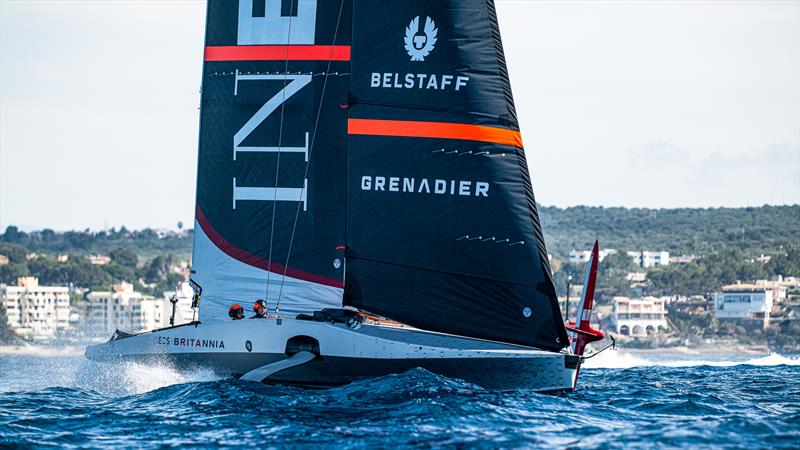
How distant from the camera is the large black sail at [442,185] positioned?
1994cm

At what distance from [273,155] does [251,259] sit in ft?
6.17

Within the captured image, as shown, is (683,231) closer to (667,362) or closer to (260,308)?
(667,362)

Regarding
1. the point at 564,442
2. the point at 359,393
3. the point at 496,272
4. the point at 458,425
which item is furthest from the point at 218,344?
the point at 564,442

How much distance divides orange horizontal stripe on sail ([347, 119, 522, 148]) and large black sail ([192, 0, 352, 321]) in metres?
2.47

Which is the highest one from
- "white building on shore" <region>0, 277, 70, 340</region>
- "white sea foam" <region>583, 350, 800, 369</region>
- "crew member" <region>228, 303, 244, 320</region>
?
"crew member" <region>228, 303, 244, 320</region>

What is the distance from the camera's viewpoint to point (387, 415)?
17.0 metres

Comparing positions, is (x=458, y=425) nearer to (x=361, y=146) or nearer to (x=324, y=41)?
(x=361, y=146)

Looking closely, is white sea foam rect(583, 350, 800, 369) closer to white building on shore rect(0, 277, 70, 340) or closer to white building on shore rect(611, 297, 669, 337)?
white building on shore rect(611, 297, 669, 337)

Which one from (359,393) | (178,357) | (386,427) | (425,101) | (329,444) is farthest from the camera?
(178,357)

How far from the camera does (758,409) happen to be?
18.8 metres

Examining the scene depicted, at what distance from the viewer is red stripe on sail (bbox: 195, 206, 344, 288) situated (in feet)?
75.5

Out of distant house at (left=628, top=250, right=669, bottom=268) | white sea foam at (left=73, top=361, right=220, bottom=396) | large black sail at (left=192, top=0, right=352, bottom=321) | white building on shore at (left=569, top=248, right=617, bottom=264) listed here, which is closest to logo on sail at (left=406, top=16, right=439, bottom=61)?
large black sail at (left=192, top=0, right=352, bottom=321)

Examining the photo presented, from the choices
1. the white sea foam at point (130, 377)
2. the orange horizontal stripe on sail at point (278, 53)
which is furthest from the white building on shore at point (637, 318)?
the white sea foam at point (130, 377)

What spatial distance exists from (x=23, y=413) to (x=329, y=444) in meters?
5.79
